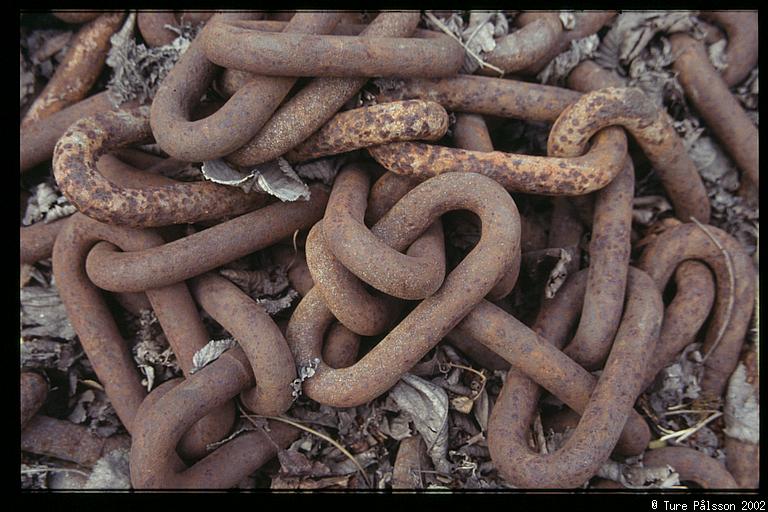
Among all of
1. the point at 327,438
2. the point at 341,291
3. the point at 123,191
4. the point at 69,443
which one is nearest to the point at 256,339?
the point at 341,291

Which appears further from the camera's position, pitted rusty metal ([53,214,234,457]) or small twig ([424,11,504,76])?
small twig ([424,11,504,76])

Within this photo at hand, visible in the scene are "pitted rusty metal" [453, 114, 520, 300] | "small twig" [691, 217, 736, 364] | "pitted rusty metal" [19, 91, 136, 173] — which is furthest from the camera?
"pitted rusty metal" [19, 91, 136, 173]

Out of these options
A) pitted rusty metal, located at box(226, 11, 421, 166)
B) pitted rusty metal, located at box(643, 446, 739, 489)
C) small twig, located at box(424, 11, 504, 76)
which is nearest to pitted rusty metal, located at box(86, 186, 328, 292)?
pitted rusty metal, located at box(226, 11, 421, 166)

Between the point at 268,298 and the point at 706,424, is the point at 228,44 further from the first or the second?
the point at 706,424

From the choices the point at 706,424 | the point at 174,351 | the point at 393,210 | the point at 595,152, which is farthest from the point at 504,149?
the point at 174,351

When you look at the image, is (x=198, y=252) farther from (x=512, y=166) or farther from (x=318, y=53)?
(x=512, y=166)

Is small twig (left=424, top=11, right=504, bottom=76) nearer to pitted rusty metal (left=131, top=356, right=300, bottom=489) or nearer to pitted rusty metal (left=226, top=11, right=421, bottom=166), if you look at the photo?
pitted rusty metal (left=226, top=11, right=421, bottom=166)

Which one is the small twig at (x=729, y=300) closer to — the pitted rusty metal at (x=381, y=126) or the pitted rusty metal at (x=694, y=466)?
the pitted rusty metal at (x=694, y=466)
